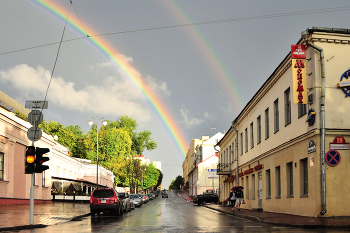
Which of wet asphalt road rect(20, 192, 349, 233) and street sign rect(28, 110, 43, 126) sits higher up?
street sign rect(28, 110, 43, 126)

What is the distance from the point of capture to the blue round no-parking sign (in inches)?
716

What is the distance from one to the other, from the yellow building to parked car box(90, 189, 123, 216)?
33.3ft

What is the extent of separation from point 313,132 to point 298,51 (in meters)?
4.07

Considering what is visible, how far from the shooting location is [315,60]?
1905 cm

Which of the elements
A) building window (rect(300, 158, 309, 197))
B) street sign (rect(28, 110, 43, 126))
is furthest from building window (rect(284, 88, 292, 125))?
street sign (rect(28, 110, 43, 126))

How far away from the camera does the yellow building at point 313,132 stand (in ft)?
59.6

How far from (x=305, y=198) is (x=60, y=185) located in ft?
105

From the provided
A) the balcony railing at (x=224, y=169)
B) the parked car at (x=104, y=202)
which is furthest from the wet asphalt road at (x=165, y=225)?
the balcony railing at (x=224, y=169)

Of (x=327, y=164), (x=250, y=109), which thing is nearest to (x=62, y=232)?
(x=327, y=164)

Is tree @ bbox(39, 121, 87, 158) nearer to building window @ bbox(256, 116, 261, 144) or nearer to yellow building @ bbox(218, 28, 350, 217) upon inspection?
building window @ bbox(256, 116, 261, 144)

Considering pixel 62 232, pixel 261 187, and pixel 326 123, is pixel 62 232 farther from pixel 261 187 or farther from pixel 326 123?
pixel 261 187

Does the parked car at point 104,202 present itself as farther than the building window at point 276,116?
No

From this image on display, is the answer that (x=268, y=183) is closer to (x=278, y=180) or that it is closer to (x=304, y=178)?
(x=278, y=180)

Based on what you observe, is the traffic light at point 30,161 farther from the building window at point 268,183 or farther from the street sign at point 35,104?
the building window at point 268,183
